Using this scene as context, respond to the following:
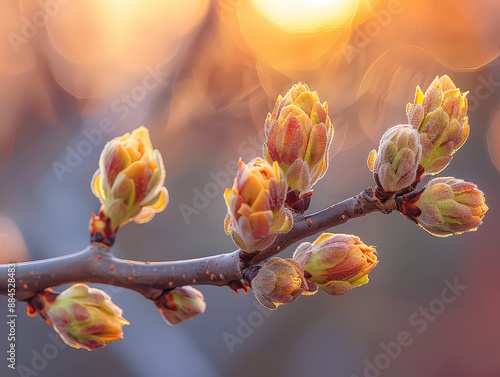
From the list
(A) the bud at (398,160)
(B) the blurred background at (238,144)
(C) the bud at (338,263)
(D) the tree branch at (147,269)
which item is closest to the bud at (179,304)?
(D) the tree branch at (147,269)

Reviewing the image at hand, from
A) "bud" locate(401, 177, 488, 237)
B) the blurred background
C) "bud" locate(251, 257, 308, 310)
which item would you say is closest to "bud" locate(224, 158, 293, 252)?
"bud" locate(251, 257, 308, 310)

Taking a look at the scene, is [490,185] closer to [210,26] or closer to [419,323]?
[419,323]

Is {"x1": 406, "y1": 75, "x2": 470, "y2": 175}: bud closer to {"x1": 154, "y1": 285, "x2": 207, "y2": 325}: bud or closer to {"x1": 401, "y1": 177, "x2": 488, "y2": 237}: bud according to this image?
{"x1": 401, "y1": 177, "x2": 488, "y2": 237}: bud

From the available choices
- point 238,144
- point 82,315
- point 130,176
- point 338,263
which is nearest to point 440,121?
point 338,263

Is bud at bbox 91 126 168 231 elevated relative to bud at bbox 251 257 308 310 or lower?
elevated

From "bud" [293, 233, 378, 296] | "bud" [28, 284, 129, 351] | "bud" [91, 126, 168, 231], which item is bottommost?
"bud" [293, 233, 378, 296]

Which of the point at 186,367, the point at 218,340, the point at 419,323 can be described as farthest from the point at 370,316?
the point at 186,367
